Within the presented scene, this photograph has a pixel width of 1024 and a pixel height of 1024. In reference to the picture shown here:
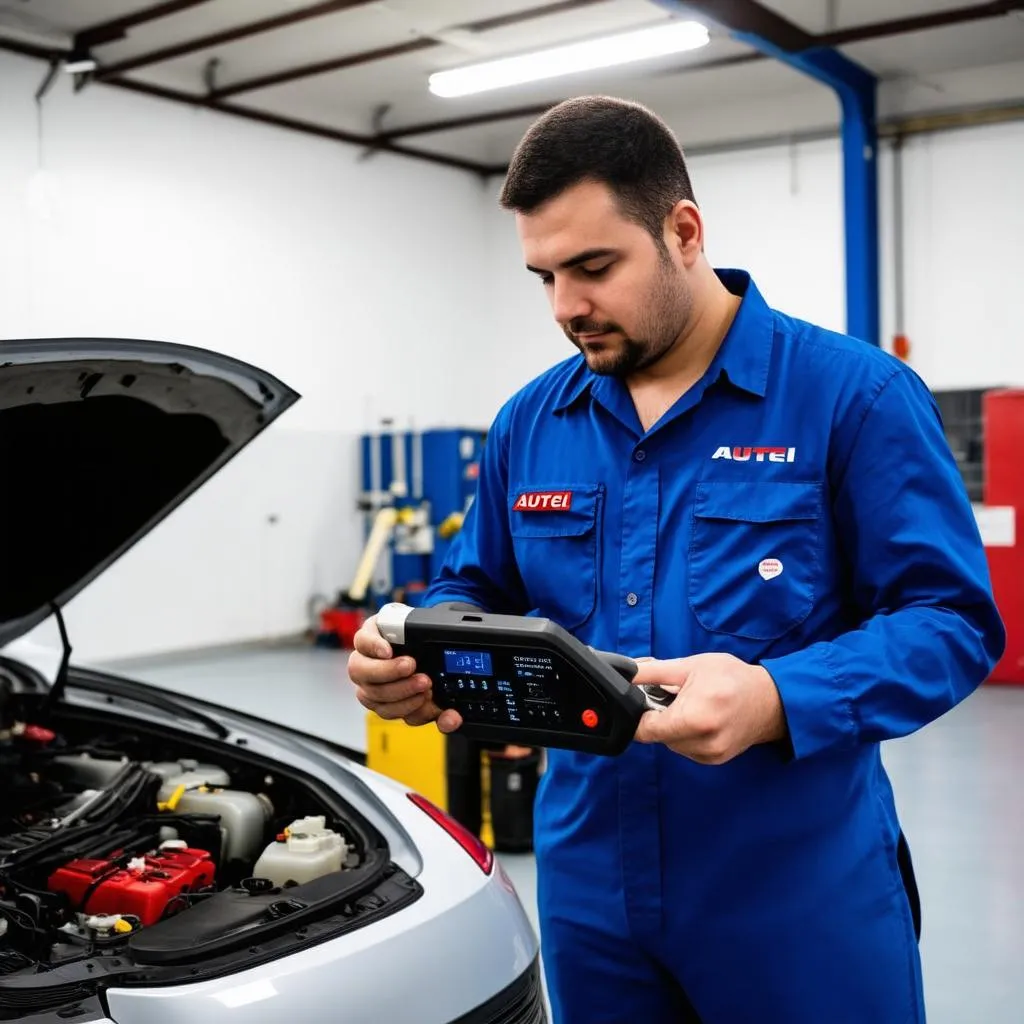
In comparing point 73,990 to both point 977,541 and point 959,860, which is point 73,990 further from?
point 959,860

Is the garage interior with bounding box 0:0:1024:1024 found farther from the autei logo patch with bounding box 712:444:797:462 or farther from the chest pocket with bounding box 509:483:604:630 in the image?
the autei logo patch with bounding box 712:444:797:462

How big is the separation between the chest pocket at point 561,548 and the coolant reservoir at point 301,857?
→ 67cm

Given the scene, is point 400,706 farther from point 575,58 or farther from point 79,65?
point 79,65

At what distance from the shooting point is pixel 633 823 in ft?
4.76

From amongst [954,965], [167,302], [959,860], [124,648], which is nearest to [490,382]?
[167,302]

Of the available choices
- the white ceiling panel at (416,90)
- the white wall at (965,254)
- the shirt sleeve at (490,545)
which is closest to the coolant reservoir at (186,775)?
the shirt sleeve at (490,545)

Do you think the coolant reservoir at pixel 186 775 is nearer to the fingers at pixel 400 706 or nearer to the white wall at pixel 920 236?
the fingers at pixel 400 706

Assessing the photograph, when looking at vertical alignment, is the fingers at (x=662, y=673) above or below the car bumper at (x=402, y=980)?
above

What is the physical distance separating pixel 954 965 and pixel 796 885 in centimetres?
209

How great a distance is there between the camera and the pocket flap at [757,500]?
138 cm

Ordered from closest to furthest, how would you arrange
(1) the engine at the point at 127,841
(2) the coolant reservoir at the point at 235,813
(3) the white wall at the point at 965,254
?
(1) the engine at the point at 127,841 < (2) the coolant reservoir at the point at 235,813 < (3) the white wall at the point at 965,254

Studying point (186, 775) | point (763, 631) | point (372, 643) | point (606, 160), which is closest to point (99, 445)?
point (186, 775)

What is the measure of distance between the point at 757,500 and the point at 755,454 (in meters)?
0.06

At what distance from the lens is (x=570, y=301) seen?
1396mm
